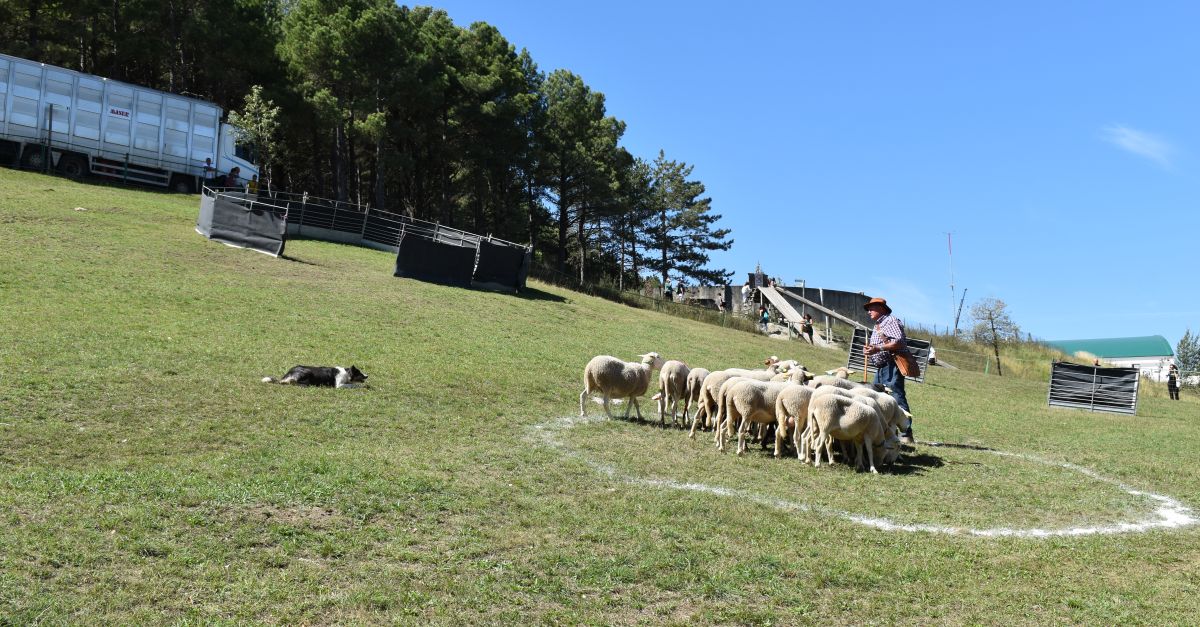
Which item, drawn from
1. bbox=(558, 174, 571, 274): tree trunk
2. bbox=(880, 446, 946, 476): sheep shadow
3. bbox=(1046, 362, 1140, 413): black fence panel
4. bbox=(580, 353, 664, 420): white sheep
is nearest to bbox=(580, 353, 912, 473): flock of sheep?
bbox=(580, 353, 664, 420): white sheep

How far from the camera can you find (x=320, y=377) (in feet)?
44.5

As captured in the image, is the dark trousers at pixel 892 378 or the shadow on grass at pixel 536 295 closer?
the dark trousers at pixel 892 378

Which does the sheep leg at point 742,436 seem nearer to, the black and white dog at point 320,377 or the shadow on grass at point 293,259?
the black and white dog at point 320,377

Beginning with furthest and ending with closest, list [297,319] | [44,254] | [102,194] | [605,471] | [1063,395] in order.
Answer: [102,194] < [1063,395] < [44,254] < [297,319] < [605,471]

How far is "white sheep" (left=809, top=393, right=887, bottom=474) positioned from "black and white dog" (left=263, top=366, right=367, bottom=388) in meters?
7.22

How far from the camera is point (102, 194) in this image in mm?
34125

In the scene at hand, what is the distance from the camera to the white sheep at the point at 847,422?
10.6m

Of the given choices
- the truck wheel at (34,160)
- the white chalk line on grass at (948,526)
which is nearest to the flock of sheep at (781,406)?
the white chalk line on grass at (948,526)

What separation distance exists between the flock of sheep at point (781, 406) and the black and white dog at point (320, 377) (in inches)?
148

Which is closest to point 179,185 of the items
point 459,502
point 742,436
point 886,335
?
point 742,436

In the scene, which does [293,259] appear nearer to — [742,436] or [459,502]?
[742,436]

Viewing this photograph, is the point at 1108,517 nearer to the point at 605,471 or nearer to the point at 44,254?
the point at 605,471

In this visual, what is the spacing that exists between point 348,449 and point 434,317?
12.5 m

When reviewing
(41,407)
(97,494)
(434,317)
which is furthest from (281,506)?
(434,317)
